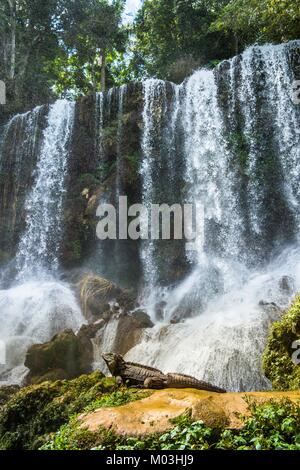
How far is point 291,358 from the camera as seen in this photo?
6.26m

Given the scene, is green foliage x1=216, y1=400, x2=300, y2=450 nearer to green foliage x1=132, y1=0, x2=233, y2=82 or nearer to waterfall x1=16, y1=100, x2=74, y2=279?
waterfall x1=16, y1=100, x2=74, y2=279

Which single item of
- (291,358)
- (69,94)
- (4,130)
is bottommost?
(291,358)

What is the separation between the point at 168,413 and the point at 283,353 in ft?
9.97

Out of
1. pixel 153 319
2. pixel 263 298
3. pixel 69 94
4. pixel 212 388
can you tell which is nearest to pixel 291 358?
pixel 212 388

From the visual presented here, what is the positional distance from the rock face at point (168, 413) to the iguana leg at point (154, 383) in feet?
3.11

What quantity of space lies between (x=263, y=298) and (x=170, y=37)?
764 inches

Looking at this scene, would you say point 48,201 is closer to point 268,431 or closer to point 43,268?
point 43,268

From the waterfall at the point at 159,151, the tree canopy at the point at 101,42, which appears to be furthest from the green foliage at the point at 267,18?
the waterfall at the point at 159,151

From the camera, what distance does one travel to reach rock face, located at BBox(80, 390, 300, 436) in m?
3.93

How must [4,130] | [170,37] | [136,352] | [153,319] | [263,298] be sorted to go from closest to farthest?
[136,352] → [263,298] → [153,319] → [4,130] → [170,37]

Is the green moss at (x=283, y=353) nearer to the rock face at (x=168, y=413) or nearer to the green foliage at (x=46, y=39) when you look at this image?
the rock face at (x=168, y=413)

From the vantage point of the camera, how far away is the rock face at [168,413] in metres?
3.93

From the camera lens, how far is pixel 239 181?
16469mm

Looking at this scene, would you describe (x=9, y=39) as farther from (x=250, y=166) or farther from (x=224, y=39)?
(x=250, y=166)
